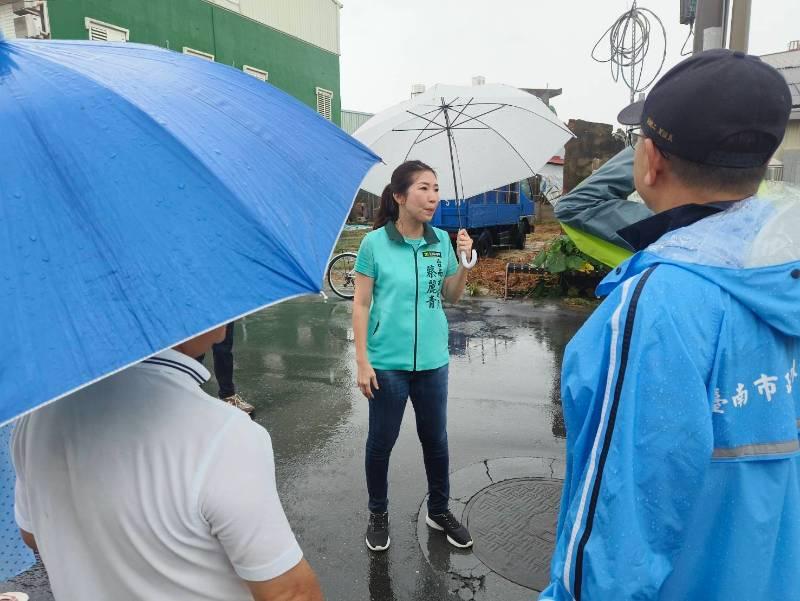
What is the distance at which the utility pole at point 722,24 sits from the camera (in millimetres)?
3695

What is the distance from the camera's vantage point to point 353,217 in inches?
928

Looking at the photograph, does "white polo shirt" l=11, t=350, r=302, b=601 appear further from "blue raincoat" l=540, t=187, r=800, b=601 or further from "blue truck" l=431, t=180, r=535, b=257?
"blue truck" l=431, t=180, r=535, b=257

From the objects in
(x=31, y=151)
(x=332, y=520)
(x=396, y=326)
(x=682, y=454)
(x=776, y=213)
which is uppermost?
(x=31, y=151)

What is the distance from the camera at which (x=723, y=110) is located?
108 cm

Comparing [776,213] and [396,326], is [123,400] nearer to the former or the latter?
[776,213]

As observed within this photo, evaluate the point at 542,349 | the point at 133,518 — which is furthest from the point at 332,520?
the point at 542,349

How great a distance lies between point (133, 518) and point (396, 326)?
2.01 metres

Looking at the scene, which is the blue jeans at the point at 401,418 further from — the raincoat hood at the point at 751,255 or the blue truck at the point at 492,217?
the blue truck at the point at 492,217

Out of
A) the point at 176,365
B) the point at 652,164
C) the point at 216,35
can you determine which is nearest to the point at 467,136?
the point at 652,164

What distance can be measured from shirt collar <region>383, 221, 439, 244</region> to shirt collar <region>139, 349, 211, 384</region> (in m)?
1.91

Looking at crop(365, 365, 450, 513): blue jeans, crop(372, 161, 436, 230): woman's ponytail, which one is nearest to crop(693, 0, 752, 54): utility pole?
crop(372, 161, 436, 230): woman's ponytail

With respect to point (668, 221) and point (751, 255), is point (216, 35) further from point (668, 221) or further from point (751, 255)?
point (751, 255)

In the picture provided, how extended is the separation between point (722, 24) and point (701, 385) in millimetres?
3811

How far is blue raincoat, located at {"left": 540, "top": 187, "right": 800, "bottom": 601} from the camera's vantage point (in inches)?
40.6
